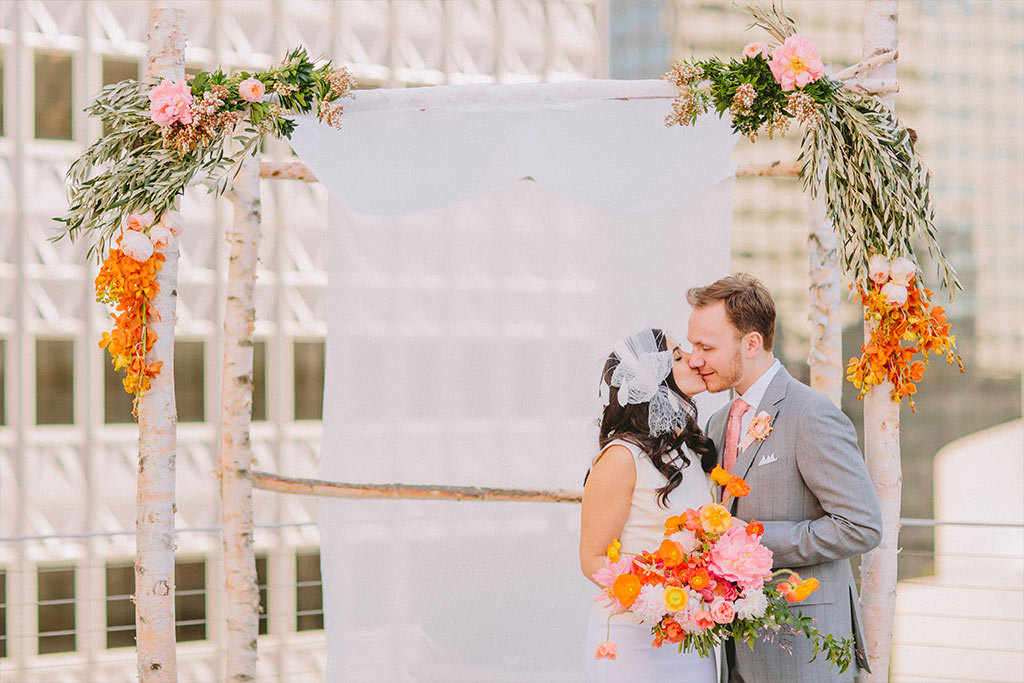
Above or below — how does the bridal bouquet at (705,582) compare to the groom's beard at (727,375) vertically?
below

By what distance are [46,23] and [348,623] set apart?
9.55m

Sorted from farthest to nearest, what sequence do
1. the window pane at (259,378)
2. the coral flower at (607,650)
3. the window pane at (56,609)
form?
the window pane at (259,378), the window pane at (56,609), the coral flower at (607,650)

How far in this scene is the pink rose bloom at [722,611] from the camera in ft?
6.84

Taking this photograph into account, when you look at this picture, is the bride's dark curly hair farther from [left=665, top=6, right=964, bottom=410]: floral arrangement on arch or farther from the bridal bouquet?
[left=665, top=6, right=964, bottom=410]: floral arrangement on arch

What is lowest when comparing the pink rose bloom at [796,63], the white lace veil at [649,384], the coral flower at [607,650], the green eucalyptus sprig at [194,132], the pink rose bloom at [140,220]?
the coral flower at [607,650]

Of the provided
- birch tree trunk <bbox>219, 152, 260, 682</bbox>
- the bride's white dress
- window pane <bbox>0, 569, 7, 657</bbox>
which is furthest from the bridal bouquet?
window pane <bbox>0, 569, 7, 657</bbox>

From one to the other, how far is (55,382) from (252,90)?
32.8ft

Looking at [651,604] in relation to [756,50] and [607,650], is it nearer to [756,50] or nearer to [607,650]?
[607,650]

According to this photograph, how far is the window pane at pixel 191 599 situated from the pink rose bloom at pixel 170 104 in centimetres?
1054

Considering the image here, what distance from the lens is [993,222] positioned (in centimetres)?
4281

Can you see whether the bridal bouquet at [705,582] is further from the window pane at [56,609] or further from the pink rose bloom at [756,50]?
the window pane at [56,609]

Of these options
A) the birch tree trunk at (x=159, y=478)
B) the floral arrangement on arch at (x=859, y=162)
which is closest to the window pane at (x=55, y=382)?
the birch tree trunk at (x=159, y=478)

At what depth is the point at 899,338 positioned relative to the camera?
269 centimetres

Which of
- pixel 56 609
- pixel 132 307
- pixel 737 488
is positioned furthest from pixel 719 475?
pixel 56 609
